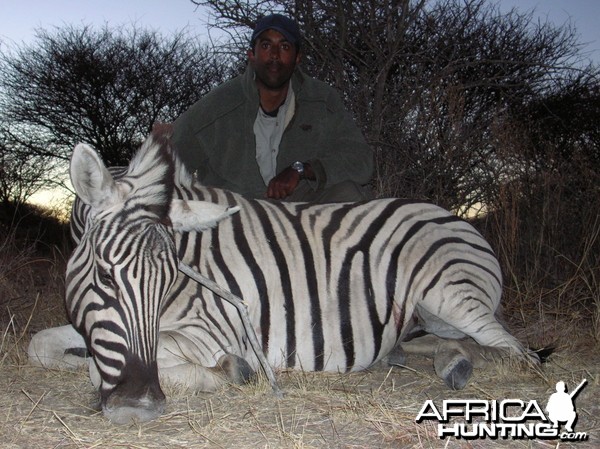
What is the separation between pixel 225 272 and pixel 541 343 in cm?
178

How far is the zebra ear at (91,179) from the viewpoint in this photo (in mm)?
2094

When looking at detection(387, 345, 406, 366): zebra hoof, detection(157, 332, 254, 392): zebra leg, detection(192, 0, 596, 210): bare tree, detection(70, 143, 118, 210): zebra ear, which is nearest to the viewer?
detection(70, 143, 118, 210): zebra ear

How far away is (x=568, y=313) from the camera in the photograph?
3914mm

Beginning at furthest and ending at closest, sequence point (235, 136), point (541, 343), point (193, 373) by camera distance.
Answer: point (235, 136) → point (541, 343) → point (193, 373)

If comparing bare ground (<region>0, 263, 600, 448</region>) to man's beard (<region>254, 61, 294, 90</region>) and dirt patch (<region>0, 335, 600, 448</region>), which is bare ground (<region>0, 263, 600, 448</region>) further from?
man's beard (<region>254, 61, 294, 90</region>)

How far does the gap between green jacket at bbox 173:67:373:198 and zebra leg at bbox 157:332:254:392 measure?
4.72ft

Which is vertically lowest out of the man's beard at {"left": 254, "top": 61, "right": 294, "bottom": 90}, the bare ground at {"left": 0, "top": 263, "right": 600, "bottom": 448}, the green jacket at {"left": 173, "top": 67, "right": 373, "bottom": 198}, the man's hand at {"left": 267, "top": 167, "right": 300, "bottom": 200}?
the bare ground at {"left": 0, "top": 263, "right": 600, "bottom": 448}

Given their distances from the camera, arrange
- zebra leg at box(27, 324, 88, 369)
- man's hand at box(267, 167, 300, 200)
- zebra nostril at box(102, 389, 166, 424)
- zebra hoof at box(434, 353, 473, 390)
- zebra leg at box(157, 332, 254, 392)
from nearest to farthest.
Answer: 1. zebra nostril at box(102, 389, 166, 424)
2. zebra leg at box(157, 332, 254, 392)
3. zebra hoof at box(434, 353, 473, 390)
4. zebra leg at box(27, 324, 88, 369)
5. man's hand at box(267, 167, 300, 200)

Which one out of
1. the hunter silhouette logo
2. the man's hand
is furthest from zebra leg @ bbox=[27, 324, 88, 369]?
the hunter silhouette logo

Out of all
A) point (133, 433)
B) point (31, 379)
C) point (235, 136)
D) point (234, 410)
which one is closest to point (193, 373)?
point (234, 410)

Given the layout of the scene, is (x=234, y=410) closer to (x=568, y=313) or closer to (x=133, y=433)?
(x=133, y=433)

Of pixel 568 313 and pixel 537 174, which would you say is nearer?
pixel 568 313

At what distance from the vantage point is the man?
3.83 metres

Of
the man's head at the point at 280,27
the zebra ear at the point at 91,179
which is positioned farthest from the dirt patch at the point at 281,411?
the man's head at the point at 280,27
